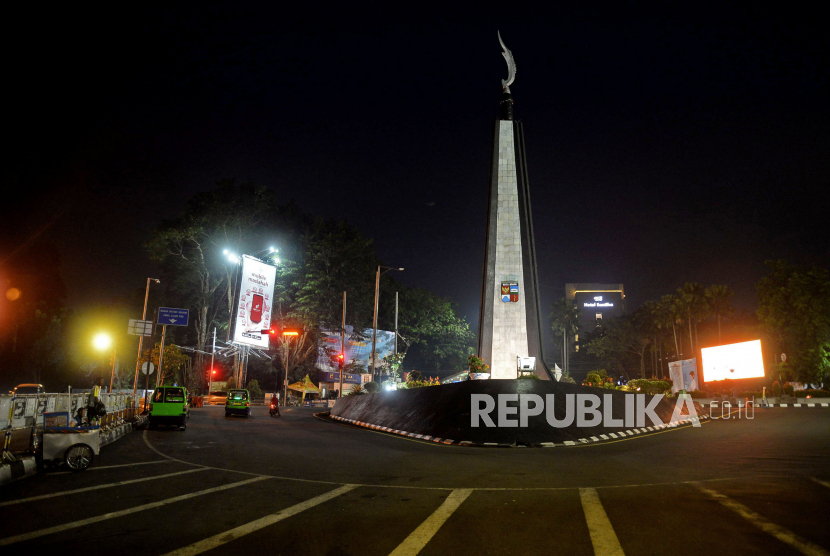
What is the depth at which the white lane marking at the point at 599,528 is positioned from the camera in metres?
5.38

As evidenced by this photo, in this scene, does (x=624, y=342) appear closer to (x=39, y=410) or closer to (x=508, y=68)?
(x=508, y=68)

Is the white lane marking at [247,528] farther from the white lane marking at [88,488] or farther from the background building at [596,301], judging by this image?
the background building at [596,301]

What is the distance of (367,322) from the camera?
64.8 m

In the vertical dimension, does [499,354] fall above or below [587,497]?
above

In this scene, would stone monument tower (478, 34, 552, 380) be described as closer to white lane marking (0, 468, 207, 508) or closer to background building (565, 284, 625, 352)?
white lane marking (0, 468, 207, 508)

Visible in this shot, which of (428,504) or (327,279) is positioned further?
(327,279)

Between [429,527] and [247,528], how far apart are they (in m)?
2.09

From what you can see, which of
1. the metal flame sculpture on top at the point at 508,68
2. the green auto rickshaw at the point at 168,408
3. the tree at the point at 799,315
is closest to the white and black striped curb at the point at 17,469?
the green auto rickshaw at the point at 168,408

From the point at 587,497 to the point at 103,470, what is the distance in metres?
9.42

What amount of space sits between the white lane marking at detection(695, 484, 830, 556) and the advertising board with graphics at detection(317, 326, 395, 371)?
177ft

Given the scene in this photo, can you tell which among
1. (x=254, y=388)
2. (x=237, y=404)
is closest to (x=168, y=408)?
(x=237, y=404)

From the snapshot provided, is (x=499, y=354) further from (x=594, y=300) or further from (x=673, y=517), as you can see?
(x=594, y=300)

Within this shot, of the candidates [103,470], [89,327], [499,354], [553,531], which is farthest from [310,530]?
[89,327]

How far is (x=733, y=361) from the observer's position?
1759 inches
